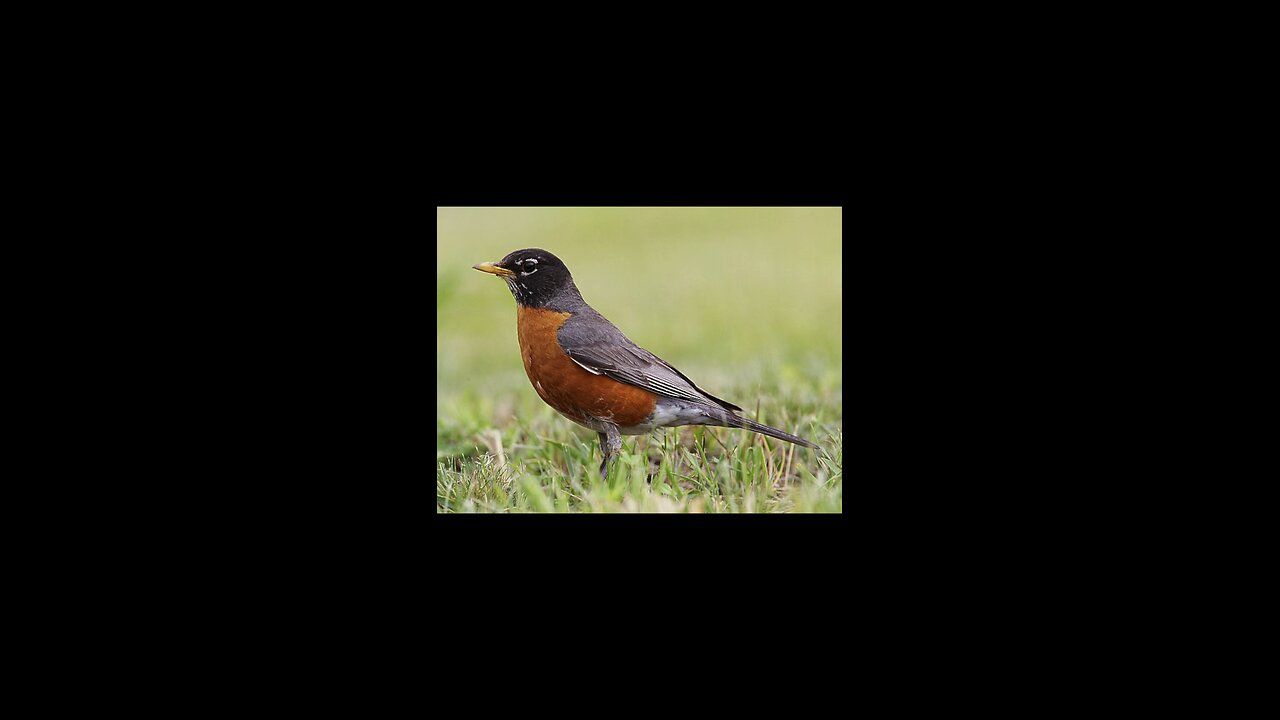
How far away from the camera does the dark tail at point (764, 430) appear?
4941 millimetres

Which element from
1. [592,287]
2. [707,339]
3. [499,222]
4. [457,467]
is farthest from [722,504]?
[592,287]

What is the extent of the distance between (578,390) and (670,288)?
6017mm

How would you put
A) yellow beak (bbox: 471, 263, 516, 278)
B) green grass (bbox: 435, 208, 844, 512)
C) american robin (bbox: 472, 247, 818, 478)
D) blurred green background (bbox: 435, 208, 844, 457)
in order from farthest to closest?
blurred green background (bbox: 435, 208, 844, 457) < yellow beak (bbox: 471, 263, 516, 278) < american robin (bbox: 472, 247, 818, 478) < green grass (bbox: 435, 208, 844, 512)

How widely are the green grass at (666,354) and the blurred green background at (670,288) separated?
0.02m

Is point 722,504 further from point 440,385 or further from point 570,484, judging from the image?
point 440,385

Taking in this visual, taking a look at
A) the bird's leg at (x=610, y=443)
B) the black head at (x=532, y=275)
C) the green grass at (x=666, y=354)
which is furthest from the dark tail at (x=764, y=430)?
the black head at (x=532, y=275)

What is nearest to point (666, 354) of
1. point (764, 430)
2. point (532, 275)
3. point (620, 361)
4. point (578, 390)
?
point (532, 275)

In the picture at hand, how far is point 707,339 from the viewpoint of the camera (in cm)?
920

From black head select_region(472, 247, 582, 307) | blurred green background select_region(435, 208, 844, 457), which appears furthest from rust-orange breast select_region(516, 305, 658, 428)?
blurred green background select_region(435, 208, 844, 457)

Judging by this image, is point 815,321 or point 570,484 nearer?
point 570,484

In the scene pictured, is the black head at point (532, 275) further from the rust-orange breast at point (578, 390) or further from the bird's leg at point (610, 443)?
the bird's leg at point (610, 443)

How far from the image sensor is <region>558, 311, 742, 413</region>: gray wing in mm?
5277

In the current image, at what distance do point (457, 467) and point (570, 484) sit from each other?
834 millimetres

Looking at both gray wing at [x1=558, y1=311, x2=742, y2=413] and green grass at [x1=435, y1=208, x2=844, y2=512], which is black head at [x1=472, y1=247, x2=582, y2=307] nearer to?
gray wing at [x1=558, y1=311, x2=742, y2=413]
